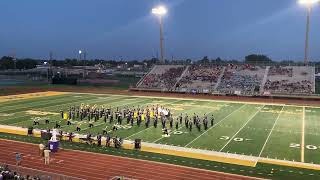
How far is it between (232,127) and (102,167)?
37.4 feet

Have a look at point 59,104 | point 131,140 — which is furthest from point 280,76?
point 131,140

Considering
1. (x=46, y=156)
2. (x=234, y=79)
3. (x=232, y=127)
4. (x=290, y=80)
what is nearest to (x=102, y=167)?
(x=46, y=156)

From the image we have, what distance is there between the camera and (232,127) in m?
25.4

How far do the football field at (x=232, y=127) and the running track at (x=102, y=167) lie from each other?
3.72 meters

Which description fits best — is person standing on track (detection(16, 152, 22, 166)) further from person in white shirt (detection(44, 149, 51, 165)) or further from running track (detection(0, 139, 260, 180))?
person in white shirt (detection(44, 149, 51, 165))

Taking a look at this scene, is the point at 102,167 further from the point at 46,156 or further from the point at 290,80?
the point at 290,80

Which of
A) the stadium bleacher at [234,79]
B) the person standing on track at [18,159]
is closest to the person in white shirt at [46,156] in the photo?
the person standing on track at [18,159]

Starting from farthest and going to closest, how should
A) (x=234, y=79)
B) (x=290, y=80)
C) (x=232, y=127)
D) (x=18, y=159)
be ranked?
(x=234, y=79) < (x=290, y=80) < (x=232, y=127) < (x=18, y=159)

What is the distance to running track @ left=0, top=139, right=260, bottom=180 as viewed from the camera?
15438 mm

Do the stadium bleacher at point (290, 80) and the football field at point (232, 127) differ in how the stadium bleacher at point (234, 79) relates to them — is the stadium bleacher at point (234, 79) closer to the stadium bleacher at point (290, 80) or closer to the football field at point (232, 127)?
the stadium bleacher at point (290, 80)

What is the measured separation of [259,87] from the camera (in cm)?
4791

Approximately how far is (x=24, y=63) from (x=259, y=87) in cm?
9247

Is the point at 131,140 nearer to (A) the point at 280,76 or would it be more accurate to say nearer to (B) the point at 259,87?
(B) the point at 259,87

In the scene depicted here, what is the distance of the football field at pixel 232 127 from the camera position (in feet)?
65.2
